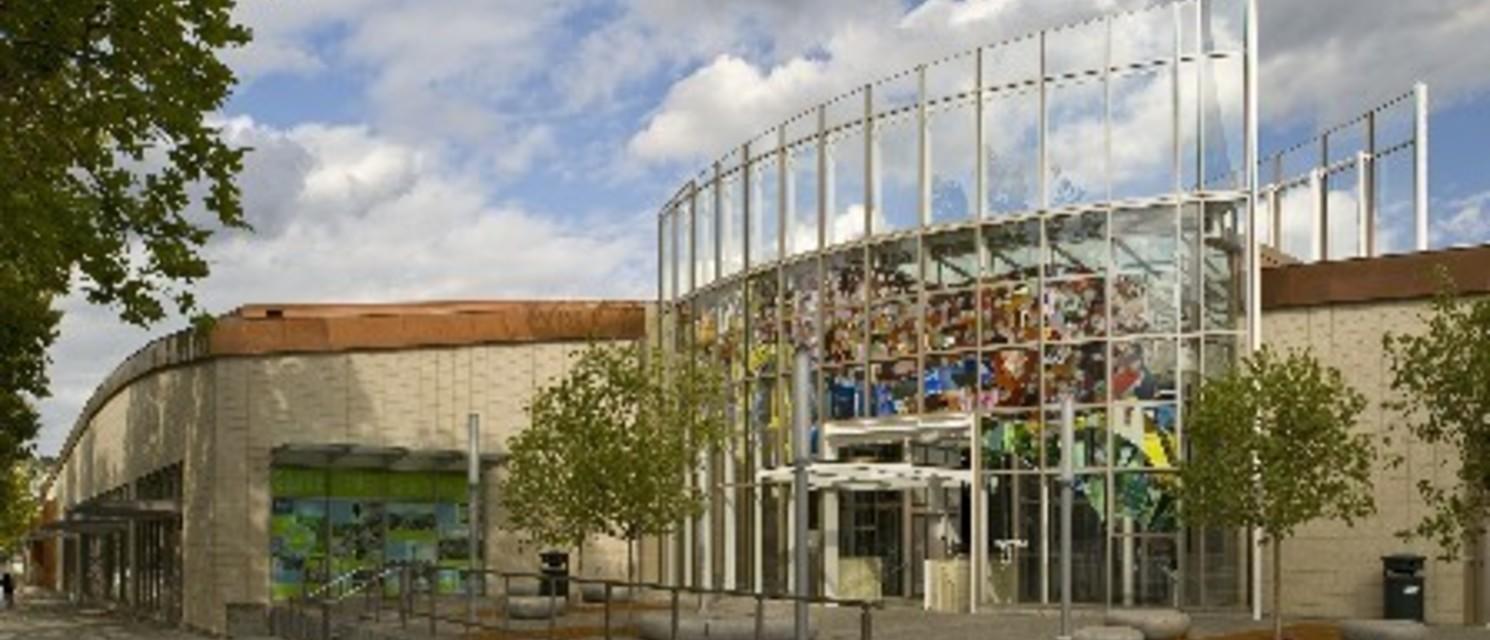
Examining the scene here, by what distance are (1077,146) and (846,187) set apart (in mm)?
5034

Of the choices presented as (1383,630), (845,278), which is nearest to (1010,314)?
(845,278)

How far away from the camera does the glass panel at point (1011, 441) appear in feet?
110

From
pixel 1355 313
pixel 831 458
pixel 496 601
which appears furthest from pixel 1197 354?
pixel 496 601

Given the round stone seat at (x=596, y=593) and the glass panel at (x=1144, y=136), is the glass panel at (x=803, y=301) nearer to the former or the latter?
A: the glass panel at (x=1144, y=136)

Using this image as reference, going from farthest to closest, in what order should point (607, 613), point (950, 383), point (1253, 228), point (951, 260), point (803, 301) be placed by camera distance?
point (803, 301) → point (951, 260) → point (950, 383) → point (1253, 228) → point (607, 613)

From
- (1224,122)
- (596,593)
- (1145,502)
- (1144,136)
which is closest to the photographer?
(596,593)

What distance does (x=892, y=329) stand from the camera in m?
35.6

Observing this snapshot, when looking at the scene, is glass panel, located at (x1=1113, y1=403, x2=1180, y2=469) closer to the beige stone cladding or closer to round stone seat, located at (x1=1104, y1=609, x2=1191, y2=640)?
the beige stone cladding

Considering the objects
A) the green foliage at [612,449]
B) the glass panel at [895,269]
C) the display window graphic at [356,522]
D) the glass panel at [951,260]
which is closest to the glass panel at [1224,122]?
the glass panel at [951,260]

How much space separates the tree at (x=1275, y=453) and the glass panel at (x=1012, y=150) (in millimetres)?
7439

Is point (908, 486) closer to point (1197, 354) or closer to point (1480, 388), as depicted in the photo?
point (1197, 354)

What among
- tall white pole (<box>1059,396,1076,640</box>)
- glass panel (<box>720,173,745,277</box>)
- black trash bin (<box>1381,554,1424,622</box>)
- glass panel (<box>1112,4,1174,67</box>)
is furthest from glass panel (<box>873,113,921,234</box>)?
black trash bin (<box>1381,554,1424,622</box>)

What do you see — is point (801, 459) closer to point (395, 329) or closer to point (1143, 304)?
point (1143, 304)

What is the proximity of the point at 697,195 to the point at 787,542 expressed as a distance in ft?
27.5
